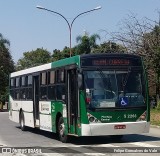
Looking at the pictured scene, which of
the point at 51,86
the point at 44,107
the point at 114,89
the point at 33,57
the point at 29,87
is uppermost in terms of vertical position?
the point at 33,57

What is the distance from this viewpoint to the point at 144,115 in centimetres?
1453

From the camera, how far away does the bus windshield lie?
1410cm

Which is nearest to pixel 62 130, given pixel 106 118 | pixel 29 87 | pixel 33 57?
pixel 106 118

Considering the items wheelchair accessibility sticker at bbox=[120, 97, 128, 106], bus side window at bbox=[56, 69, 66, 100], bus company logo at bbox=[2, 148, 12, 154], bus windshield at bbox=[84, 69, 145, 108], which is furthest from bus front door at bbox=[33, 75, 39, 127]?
wheelchair accessibility sticker at bbox=[120, 97, 128, 106]

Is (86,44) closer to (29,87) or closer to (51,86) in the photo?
(29,87)

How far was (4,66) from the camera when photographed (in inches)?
2547

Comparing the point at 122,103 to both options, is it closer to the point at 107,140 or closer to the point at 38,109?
the point at 107,140

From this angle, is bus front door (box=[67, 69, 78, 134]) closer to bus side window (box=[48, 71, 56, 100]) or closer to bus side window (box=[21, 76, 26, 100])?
bus side window (box=[48, 71, 56, 100])

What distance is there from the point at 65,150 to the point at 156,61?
2326 centimetres

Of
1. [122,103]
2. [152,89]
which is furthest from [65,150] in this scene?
[152,89]

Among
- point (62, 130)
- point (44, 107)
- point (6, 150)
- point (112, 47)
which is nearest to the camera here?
point (6, 150)

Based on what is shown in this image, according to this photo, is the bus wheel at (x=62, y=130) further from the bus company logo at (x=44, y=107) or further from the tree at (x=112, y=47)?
the tree at (x=112, y=47)

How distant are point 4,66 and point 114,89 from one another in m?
51.7

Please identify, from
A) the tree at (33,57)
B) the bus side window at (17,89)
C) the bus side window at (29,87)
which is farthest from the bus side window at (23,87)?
the tree at (33,57)
